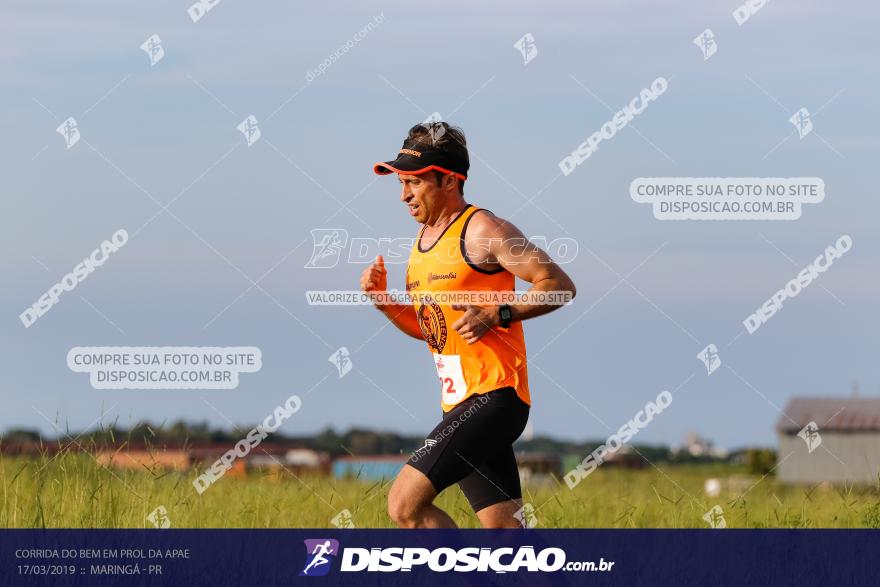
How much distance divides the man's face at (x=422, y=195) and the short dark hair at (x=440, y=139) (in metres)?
0.06

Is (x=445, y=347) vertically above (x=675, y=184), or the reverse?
(x=675, y=184)

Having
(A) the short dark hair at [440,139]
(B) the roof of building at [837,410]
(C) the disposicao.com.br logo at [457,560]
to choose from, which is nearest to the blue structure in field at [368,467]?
(C) the disposicao.com.br logo at [457,560]

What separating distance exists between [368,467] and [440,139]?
Answer: 3.52 metres

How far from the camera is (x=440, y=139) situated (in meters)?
7.47

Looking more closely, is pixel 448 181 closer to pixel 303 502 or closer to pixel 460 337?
pixel 460 337

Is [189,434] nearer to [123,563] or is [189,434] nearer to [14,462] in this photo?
[14,462]

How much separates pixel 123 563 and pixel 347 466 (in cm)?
298

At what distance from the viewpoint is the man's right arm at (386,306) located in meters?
7.64

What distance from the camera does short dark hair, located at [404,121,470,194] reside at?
24.5ft

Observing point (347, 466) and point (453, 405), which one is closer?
point (453, 405)

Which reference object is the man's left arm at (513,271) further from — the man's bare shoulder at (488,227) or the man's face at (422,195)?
the man's face at (422,195)

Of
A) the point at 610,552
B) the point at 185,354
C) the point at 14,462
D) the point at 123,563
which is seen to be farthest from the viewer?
the point at 14,462

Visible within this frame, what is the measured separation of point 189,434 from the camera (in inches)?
395

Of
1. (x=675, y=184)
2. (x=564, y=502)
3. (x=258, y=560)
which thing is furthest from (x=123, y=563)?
(x=675, y=184)
